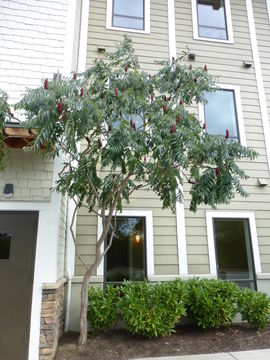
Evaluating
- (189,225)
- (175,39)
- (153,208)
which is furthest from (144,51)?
(189,225)

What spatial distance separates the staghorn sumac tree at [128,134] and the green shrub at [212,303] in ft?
5.49

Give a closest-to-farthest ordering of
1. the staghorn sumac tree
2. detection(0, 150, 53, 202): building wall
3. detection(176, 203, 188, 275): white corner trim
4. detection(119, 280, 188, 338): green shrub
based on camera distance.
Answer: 1. the staghorn sumac tree
2. detection(0, 150, 53, 202): building wall
3. detection(119, 280, 188, 338): green shrub
4. detection(176, 203, 188, 275): white corner trim

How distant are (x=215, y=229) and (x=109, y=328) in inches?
116

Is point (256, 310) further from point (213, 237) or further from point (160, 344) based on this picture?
point (160, 344)

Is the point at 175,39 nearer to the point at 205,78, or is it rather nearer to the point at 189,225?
the point at 205,78

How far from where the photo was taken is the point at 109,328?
15.9 feet

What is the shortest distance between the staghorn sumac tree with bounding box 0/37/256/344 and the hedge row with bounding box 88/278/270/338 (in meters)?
0.59

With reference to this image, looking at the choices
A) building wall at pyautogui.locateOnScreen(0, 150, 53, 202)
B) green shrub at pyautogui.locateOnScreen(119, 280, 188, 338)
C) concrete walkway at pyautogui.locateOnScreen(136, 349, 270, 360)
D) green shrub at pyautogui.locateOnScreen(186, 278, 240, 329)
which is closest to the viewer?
concrete walkway at pyautogui.locateOnScreen(136, 349, 270, 360)

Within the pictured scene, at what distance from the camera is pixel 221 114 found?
22.1 ft

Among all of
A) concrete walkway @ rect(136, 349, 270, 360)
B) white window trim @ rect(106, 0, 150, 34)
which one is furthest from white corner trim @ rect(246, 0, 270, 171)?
concrete walkway @ rect(136, 349, 270, 360)

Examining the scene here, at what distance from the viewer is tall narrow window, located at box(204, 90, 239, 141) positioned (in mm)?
6617

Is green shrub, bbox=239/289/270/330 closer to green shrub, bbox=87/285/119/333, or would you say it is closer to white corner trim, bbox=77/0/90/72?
green shrub, bbox=87/285/119/333

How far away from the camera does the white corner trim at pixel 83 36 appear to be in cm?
626

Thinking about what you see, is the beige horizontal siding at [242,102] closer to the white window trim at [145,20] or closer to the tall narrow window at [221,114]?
the tall narrow window at [221,114]
